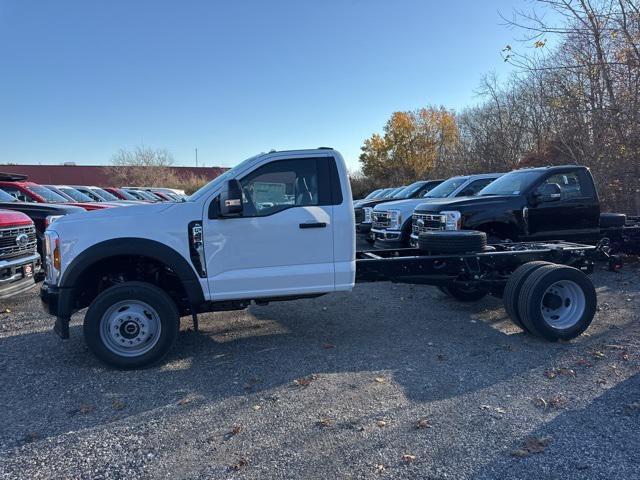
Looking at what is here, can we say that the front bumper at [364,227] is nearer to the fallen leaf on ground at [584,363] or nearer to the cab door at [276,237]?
the cab door at [276,237]

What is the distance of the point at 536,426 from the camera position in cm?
352

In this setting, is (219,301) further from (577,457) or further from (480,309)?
(480,309)

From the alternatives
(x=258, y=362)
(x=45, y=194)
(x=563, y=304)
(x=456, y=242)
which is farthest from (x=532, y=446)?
(x=45, y=194)

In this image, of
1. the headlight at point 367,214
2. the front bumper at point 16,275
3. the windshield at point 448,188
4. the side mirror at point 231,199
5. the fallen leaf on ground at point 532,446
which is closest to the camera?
the fallen leaf on ground at point 532,446

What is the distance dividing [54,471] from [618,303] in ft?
24.3

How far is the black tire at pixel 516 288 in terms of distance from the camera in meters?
5.53

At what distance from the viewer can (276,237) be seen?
496cm

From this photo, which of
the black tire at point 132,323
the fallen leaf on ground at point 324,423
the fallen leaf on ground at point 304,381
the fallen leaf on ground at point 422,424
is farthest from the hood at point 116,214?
the fallen leaf on ground at point 422,424

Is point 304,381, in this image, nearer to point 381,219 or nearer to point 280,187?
point 280,187

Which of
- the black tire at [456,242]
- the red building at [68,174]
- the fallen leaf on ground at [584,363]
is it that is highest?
the red building at [68,174]

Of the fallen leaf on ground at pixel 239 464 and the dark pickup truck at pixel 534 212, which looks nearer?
the fallen leaf on ground at pixel 239 464

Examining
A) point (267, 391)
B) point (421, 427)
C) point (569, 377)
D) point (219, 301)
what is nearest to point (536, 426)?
point (421, 427)

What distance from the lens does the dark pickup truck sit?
8.09 metres

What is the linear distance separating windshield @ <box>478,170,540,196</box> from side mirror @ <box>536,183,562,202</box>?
0.86 feet
